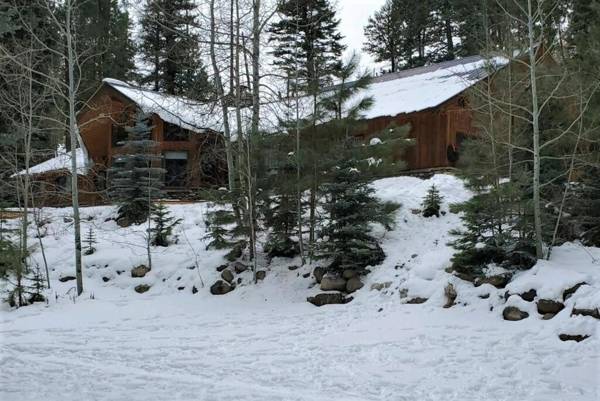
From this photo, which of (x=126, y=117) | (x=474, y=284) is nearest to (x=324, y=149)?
(x=474, y=284)

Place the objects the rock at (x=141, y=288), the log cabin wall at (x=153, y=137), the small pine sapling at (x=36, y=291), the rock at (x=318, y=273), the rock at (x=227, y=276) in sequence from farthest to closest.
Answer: the log cabin wall at (x=153, y=137)
the rock at (x=141, y=288)
the rock at (x=227, y=276)
the small pine sapling at (x=36, y=291)
the rock at (x=318, y=273)

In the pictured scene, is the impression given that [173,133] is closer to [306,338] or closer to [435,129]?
[435,129]

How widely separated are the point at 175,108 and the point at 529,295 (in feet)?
45.5

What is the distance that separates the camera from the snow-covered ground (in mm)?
5254

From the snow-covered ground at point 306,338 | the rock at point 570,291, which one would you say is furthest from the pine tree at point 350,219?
the rock at point 570,291

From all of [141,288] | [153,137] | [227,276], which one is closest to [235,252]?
[227,276]

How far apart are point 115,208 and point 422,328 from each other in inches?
514

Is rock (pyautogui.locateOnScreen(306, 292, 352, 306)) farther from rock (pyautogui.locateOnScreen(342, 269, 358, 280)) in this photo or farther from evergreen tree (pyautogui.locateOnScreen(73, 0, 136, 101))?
evergreen tree (pyautogui.locateOnScreen(73, 0, 136, 101))

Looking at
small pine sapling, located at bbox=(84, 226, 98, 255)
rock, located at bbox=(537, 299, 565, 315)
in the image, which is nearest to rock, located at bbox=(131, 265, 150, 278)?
small pine sapling, located at bbox=(84, 226, 98, 255)

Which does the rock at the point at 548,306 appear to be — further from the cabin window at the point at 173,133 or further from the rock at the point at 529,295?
the cabin window at the point at 173,133

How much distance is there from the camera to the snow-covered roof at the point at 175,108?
555 inches

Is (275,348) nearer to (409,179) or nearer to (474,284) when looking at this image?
(474,284)

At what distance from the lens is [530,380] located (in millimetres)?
5246

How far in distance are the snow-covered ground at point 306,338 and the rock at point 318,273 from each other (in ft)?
0.82
